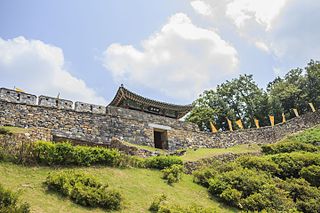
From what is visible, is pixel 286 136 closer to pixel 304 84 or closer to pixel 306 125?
pixel 306 125

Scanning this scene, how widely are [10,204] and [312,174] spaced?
14258 mm

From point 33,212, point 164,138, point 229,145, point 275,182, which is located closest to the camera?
point 33,212

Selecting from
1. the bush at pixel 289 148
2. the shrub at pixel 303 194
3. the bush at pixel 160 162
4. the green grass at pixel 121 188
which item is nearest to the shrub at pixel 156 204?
the green grass at pixel 121 188

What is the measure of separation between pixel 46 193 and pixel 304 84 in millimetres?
32693

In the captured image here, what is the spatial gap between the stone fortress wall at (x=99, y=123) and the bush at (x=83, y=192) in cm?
763

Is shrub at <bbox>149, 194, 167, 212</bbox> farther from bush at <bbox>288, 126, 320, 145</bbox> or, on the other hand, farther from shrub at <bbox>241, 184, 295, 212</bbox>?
bush at <bbox>288, 126, 320, 145</bbox>

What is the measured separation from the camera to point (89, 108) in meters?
20.8

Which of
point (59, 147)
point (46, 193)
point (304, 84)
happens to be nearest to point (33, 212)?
point (46, 193)

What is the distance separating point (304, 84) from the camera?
35.9m

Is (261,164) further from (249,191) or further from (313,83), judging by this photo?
(313,83)

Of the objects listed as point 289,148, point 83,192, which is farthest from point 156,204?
point 289,148

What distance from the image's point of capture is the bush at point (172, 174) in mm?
14761

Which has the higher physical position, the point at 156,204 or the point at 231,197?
the point at 231,197

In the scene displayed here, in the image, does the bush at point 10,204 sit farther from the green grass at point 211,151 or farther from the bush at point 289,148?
the bush at point 289,148
